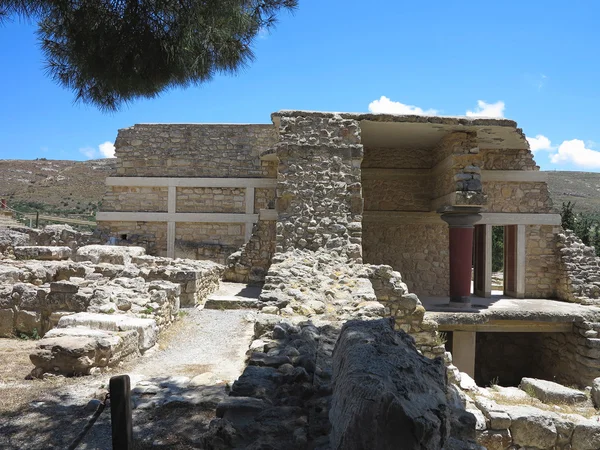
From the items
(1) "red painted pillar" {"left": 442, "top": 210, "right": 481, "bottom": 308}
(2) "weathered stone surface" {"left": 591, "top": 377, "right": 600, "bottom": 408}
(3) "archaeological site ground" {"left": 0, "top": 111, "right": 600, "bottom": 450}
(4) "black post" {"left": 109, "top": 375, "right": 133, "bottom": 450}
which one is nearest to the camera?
(4) "black post" {"left": 109, "top": 375, "right": 133, "bottom": 450}

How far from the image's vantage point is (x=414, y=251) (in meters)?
13.3

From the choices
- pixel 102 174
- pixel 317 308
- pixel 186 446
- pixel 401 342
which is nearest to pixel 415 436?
pixel 401 342

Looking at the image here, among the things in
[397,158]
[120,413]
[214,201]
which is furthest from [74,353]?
[397,158]

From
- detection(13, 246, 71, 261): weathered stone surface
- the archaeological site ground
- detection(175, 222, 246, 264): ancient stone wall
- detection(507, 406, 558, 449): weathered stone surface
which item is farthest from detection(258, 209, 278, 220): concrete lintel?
detection(507, 406, 558, 449): weathered stone surface

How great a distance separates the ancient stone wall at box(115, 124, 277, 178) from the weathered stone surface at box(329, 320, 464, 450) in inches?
485

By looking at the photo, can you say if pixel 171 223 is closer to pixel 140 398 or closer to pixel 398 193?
pixel 398 193

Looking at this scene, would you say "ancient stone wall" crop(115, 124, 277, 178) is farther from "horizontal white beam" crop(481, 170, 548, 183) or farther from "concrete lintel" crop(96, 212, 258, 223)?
"horizontal white beam" crop(481, 170, 548, 183)

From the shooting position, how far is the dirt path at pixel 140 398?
344 cm

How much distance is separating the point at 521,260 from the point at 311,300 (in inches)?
341

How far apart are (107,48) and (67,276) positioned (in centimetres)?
489

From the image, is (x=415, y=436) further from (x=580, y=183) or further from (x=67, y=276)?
(x=580, y=183)

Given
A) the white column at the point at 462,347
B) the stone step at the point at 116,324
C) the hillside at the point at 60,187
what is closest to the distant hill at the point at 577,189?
the hillside at the point at 60,187

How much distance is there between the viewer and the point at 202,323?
8086 millimetres

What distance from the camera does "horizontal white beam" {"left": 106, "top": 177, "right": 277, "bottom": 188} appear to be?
47.6 feet
